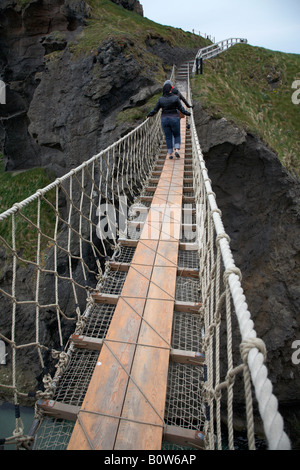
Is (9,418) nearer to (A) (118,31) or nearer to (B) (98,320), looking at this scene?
(B) (98,320)

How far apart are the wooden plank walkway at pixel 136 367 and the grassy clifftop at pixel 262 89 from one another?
5.90 meters

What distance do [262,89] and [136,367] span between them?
13184 mm

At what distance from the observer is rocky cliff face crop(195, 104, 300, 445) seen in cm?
496

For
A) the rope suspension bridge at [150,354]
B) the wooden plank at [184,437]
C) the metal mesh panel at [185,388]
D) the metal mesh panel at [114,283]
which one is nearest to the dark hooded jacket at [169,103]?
the rope suspension bridge at [150,354]

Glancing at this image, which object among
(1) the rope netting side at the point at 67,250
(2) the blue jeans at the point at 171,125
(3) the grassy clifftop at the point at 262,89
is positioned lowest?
(1) the rope netting side at the point at 67,250

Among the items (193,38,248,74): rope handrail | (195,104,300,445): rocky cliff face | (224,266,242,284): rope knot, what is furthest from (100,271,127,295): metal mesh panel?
(193,38,248,74): rope handrail

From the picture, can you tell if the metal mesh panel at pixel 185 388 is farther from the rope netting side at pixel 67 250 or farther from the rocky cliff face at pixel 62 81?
the rocky cliff face at pixel 62 81

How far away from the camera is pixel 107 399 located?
4.28 feet

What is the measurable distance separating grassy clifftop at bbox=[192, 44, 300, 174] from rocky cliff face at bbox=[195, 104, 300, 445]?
2340mm

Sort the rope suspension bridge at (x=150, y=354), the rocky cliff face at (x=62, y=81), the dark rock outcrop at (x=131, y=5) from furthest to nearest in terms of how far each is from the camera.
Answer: the dark rock outcrop at (x=131, y=5), the rocky cliff face at (x=62, y=81), the rope suspension bridge at (x=150, y=354)

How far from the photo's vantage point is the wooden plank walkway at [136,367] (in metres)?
1.17

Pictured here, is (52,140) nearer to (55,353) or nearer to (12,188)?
Answer: (12,188)

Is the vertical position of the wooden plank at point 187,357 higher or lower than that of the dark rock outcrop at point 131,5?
lower

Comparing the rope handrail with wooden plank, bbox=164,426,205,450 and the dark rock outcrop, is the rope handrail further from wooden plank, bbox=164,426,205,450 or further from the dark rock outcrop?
wooden plank, bbox=164,426,205,450
